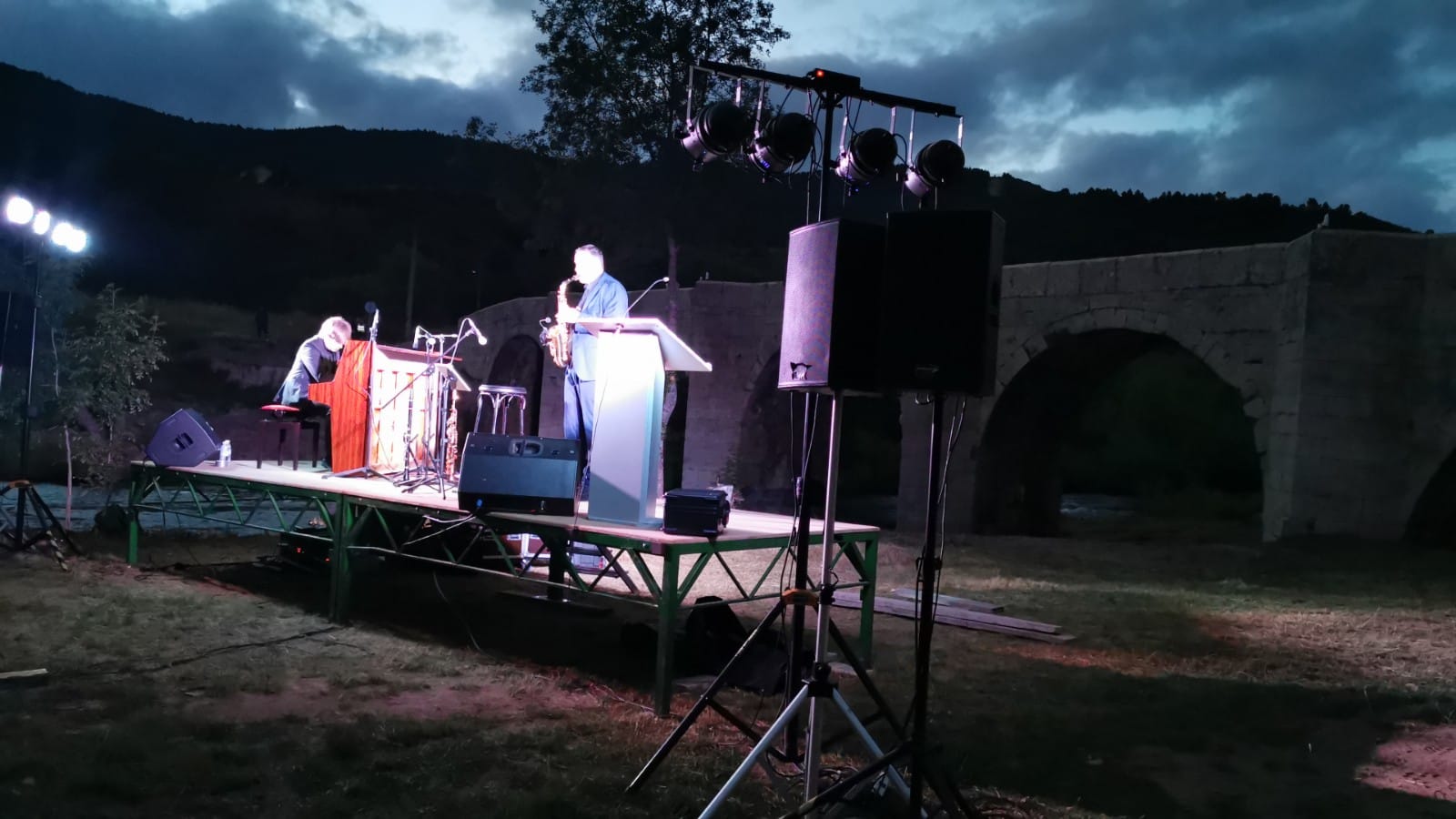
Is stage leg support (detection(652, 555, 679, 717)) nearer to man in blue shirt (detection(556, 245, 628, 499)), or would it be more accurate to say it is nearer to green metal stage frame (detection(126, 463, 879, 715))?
green metal stage frame (detection(126, 463, 879, 715))

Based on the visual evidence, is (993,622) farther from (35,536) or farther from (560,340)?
(35,536)

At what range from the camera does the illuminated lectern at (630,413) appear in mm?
4859

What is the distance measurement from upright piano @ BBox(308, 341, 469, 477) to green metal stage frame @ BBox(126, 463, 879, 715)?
20.0 inches

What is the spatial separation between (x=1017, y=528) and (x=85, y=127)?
133 ft

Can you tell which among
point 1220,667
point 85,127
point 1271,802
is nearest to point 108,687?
point 1271,802

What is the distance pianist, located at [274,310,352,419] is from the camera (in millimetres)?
8203

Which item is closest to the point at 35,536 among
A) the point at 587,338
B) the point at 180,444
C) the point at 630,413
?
the point at 180,444

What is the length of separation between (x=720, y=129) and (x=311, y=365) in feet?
19.3

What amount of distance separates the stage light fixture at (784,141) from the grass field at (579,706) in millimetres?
2343

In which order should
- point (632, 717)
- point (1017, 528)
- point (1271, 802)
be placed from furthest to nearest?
point (1017, 528) → point (632, 717) → point (1271, 802)

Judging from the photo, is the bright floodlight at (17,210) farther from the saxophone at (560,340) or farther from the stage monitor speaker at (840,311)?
the stage monitor speaker at (840,311)

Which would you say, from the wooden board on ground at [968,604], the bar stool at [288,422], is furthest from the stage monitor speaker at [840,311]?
the bar stool at [288,422]

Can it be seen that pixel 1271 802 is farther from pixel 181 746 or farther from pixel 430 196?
pixel 430 196

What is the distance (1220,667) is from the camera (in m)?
5.49
